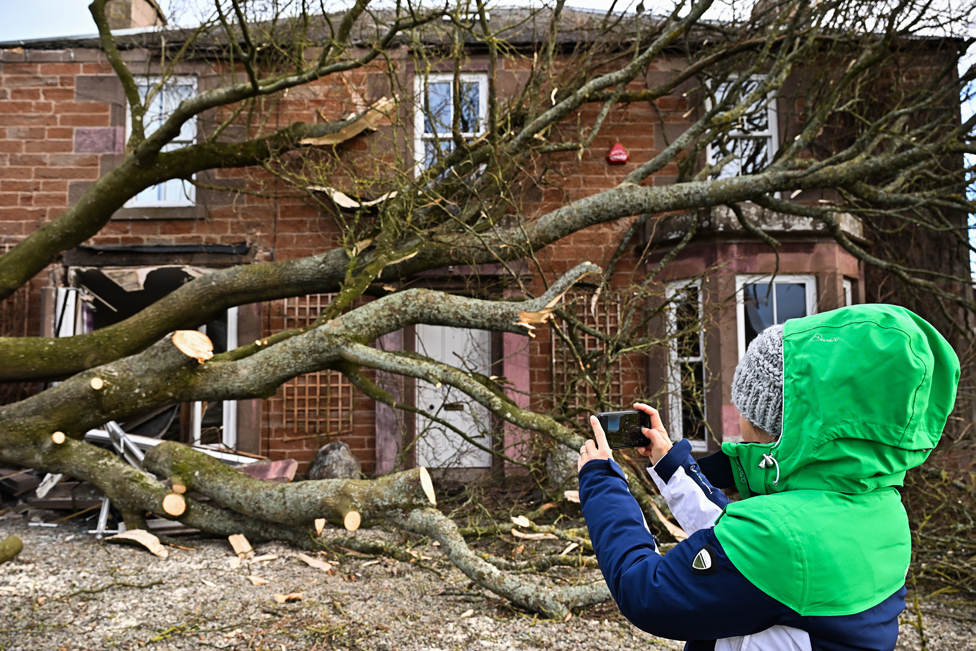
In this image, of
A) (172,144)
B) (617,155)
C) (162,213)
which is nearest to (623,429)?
(617,155)

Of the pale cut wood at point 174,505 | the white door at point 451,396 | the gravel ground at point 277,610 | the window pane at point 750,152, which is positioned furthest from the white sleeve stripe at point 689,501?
the window pane at point 750,152

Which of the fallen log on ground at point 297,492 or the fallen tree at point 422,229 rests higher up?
the fallen tree at point 422,229

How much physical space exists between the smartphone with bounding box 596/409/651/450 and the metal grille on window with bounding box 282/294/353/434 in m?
6.87

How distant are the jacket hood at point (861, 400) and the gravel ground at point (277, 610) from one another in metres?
2.61

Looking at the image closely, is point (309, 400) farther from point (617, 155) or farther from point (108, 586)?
point (617, 155)

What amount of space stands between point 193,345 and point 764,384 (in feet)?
14.3

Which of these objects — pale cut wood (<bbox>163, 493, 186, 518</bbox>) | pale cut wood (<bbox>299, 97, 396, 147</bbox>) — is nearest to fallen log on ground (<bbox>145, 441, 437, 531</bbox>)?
pale cut wood (<bbox>163, 493, 186, 518</bbox>)

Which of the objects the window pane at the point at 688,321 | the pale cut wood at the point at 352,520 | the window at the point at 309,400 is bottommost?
the pale cut wood at the point at 352,520

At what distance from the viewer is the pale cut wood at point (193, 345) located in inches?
191

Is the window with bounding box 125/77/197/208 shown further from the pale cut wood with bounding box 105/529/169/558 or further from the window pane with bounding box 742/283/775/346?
the window pane with bounding box 742/283/775/346

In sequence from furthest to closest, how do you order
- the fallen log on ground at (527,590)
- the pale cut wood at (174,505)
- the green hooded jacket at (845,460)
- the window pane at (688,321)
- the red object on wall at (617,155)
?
1. the red object on wall at (617,155)
2. the window pane at (688,321)
3. the pale cut wood at (174,505)
4. the fallen log on ground at (527,590)
5. the green hooded jacket at (845,460)

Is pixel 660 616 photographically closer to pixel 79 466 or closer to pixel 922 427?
pixel 922 427

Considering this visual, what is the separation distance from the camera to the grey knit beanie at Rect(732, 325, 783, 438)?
1436mm

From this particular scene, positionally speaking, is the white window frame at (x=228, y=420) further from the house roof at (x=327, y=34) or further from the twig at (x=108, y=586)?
the twig at (x=108, y=586)
